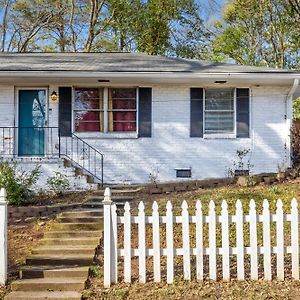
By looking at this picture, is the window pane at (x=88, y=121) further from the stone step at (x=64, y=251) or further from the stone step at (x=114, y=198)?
the stone step at (x=64, y=251)

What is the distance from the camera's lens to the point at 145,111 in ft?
40.4

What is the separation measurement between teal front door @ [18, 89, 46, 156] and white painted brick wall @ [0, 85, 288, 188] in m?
0.31

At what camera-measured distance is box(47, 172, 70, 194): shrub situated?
10.9 m

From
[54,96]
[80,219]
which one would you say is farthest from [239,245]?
[54,96]

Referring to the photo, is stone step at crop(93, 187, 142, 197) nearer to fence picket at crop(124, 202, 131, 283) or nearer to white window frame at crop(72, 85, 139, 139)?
white window frame at crop(72, 85, 139, 139)

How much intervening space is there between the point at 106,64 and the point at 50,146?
295 centimetres

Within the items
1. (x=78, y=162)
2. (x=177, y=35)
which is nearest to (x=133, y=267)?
(x=78, y=162)

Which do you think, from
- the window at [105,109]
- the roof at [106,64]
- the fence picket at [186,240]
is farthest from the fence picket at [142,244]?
the window at [105,109]

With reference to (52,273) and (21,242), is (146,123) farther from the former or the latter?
(52,273)

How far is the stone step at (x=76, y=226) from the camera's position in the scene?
24.1 feet

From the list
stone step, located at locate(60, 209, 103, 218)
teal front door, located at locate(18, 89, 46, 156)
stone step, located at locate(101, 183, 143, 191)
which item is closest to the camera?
stone step, located at locate(60, 209, 103, 218)

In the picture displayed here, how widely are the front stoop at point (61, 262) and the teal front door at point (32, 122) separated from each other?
16.3ft

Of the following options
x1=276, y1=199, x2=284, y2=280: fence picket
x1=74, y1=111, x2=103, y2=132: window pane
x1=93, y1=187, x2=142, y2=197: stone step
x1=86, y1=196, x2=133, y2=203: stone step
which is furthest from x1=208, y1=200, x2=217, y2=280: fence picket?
x1=74, y1=111, x2=103, y2=132: window pane

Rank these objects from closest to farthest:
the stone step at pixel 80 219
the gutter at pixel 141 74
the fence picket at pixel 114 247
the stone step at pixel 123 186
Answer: the fence picket at pixel 114 247 < the stone step at pixel 80 219 < the stone step at pixel 123 186 < the gutter at pixel 141 74
